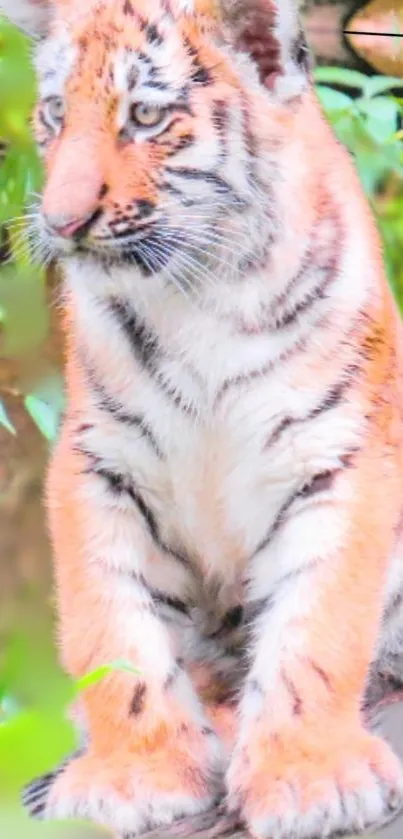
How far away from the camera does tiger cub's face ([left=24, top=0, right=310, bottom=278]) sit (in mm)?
1021

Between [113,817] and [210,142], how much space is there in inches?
20.9

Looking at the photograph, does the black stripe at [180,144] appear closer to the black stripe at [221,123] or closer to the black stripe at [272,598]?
the black stripe at [221,123]

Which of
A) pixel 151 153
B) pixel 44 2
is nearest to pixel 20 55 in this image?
pixel 44 2

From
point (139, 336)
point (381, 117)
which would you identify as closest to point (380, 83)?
point (381, 117)

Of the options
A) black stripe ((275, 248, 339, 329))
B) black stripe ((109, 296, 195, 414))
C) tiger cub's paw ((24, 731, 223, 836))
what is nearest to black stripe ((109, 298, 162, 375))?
black stripe ((109, 296, 195, 414))

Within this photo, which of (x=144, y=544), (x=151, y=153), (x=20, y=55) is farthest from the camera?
(x=20, y=55)

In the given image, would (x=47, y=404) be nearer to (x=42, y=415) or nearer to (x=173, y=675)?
(x=42, y=415)

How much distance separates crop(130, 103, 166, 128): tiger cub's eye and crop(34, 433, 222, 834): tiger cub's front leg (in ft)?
0.93

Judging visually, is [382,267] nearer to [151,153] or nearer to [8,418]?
[151,153]

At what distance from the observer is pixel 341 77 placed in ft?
4.32

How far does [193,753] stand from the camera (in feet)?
3.55

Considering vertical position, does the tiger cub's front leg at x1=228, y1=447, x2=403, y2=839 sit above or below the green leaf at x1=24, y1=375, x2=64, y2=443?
below

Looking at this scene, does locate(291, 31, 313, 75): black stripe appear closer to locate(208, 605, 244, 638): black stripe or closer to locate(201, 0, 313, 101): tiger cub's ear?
locate(201, 0, 313, 101): tiger cub's ear

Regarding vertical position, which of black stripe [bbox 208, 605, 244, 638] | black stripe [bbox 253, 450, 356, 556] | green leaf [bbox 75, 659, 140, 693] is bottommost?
black stripe [bbox 208, 605, 244, 638]
